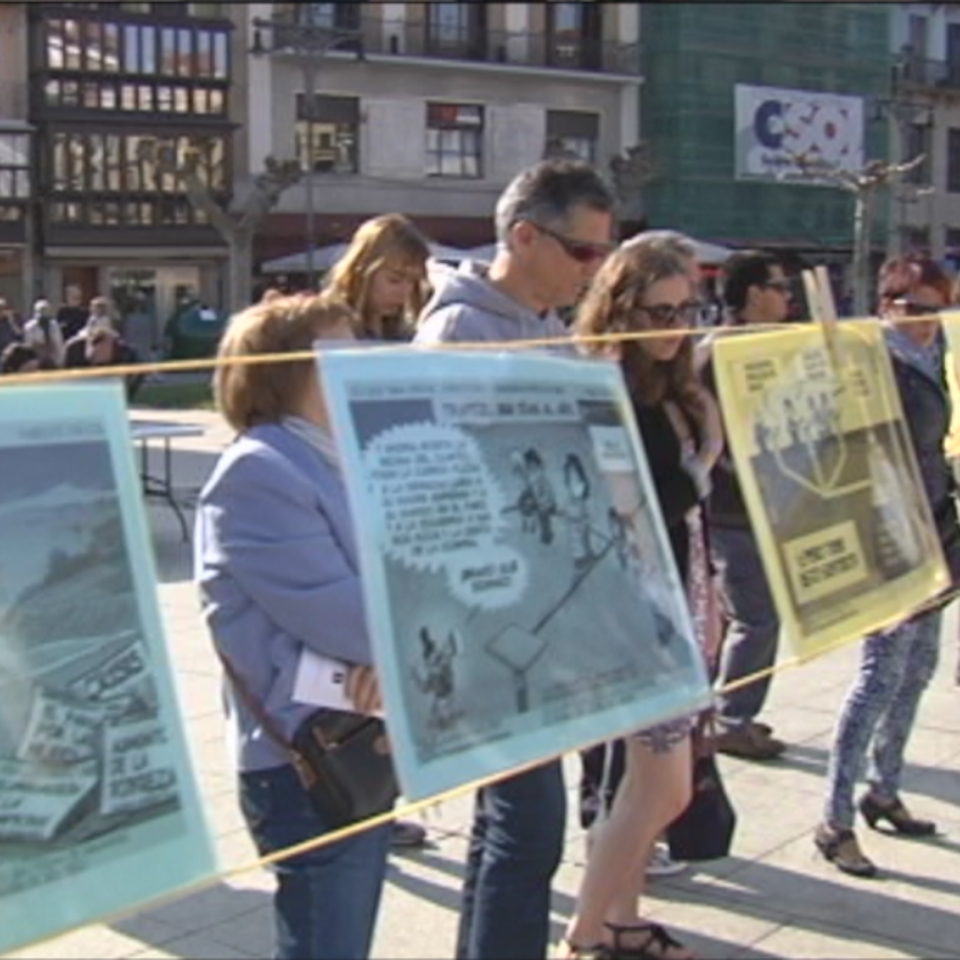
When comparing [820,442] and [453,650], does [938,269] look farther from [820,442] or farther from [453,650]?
[453,650]

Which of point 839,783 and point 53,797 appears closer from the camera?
point 53,797

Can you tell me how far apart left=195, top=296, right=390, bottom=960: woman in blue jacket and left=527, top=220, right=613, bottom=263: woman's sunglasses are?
0.70 meters

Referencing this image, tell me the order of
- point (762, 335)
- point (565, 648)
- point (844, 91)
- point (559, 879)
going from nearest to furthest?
point (565, 648), point (762, 335), point (559, 879), point (844, 91)

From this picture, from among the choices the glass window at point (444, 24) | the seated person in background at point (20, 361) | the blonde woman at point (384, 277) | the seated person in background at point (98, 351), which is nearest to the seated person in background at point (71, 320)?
the seated person in background at point (98, 351)

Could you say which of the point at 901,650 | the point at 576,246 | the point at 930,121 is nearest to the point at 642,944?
the point at 901,650

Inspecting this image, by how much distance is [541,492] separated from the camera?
2.76m

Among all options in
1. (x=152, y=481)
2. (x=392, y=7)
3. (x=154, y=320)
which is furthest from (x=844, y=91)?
(x=152, y=481)

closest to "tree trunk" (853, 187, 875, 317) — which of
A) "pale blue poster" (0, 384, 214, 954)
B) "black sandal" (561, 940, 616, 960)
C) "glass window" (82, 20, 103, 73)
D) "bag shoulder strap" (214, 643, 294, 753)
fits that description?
"glass window" (82, 20, 103, 73)

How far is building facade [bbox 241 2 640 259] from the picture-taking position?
131 feet

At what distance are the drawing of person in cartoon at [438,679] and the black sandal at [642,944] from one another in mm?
1424

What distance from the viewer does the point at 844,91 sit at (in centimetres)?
5122

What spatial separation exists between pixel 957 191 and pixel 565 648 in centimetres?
5406

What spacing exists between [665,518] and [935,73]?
54876mm

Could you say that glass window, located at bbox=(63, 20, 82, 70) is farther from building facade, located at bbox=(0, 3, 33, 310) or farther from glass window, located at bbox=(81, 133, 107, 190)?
glass window, located at bbox=(81, 133, 107, 190)
